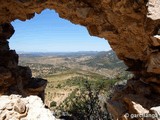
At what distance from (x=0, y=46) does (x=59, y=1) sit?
1027cm

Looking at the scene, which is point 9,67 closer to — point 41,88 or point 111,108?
point 41,88

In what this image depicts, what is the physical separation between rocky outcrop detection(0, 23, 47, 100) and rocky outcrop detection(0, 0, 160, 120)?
4.2 inches

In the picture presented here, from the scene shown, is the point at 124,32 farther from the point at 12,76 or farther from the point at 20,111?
the point at 12,76

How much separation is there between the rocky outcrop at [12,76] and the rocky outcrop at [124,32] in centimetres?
11

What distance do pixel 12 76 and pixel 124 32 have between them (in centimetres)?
1347

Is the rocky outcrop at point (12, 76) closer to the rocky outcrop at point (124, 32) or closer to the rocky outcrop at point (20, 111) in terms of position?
the rocky outcrop at point (124, 32)

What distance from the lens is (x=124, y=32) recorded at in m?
22.7

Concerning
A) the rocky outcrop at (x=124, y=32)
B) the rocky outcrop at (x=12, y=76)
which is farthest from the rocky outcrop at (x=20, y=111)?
the rocky outcrop at (x=12, y=76)

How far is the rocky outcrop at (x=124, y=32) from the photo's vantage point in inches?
757

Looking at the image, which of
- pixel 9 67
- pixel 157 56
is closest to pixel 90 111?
pixel 9 67

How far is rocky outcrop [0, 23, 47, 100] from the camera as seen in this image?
27.1 meters

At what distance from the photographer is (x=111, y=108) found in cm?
2277

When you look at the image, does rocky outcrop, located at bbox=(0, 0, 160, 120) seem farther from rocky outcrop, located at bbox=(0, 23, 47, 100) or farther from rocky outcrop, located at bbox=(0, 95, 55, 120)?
rocky outcrop, located at bbox=(0, 95, 55, 120)

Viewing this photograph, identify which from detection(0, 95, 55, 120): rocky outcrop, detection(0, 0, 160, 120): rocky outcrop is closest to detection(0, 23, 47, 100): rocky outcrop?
detection(0, 0, 160, 120): rocky outcrop
